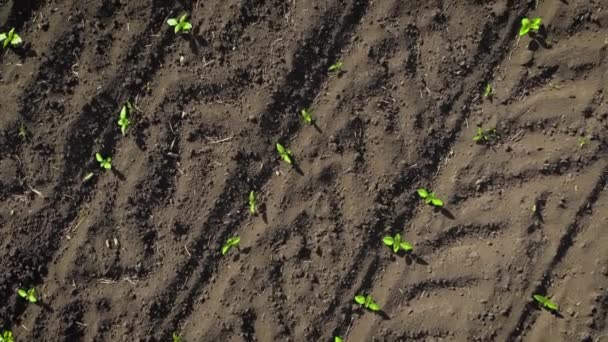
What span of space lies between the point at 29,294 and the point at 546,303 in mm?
2929

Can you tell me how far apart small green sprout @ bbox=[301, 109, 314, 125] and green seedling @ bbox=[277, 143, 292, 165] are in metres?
0.20

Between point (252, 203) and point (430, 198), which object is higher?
point (252, 203)

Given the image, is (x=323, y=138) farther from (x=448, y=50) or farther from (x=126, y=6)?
(x=126, y=6)

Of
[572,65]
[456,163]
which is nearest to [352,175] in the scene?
[456,163]

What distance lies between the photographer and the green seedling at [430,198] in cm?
353

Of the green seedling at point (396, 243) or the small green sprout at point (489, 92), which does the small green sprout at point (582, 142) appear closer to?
the small green sprout at point (489, 92)

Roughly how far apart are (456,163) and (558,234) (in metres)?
0.71

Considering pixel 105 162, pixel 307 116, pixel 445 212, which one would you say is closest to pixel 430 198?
pixel 445 212

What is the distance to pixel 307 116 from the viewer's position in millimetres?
3518

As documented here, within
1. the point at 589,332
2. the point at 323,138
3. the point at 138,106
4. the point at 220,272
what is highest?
the point at 138,106

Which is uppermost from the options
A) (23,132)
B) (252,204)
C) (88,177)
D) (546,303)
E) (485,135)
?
(23,132)

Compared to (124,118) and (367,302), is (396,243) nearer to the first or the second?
(367,302)

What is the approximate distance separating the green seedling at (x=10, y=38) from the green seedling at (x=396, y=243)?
2.34 m

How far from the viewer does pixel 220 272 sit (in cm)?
354
